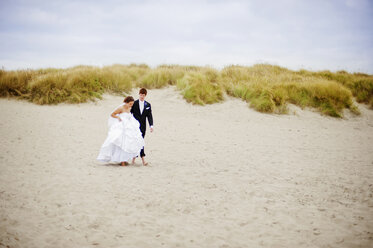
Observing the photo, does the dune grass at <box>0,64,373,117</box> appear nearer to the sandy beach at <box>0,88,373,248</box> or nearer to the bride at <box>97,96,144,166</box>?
the sandy beach at <box>0,88,373,248</box>

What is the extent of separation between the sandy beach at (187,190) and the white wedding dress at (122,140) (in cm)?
29

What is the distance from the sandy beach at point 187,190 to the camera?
3.43 metres

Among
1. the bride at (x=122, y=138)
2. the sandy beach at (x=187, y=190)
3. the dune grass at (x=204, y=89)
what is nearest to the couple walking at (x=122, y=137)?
the bride at (x=122, y=138)

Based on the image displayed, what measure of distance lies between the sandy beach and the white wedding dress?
0.29m

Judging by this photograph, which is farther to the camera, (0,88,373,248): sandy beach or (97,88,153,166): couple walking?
(97,88,153,166): couple walking

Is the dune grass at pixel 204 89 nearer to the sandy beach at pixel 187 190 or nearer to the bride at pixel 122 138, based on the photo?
the sandy beach at pixel 187 190

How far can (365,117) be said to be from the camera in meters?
14.5

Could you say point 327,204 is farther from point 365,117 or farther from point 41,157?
point 365,117

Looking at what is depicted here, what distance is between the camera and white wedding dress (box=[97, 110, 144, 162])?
606cm

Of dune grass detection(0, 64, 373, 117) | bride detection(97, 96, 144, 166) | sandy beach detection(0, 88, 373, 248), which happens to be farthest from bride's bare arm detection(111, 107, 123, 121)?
dune grass detection(0, 64, 373, 117)

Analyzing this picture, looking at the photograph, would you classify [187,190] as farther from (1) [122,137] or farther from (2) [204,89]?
(2) [204,89]

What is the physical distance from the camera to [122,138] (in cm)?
609

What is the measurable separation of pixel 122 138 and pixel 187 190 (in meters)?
1.98

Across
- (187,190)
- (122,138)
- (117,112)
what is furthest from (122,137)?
(187,190)
